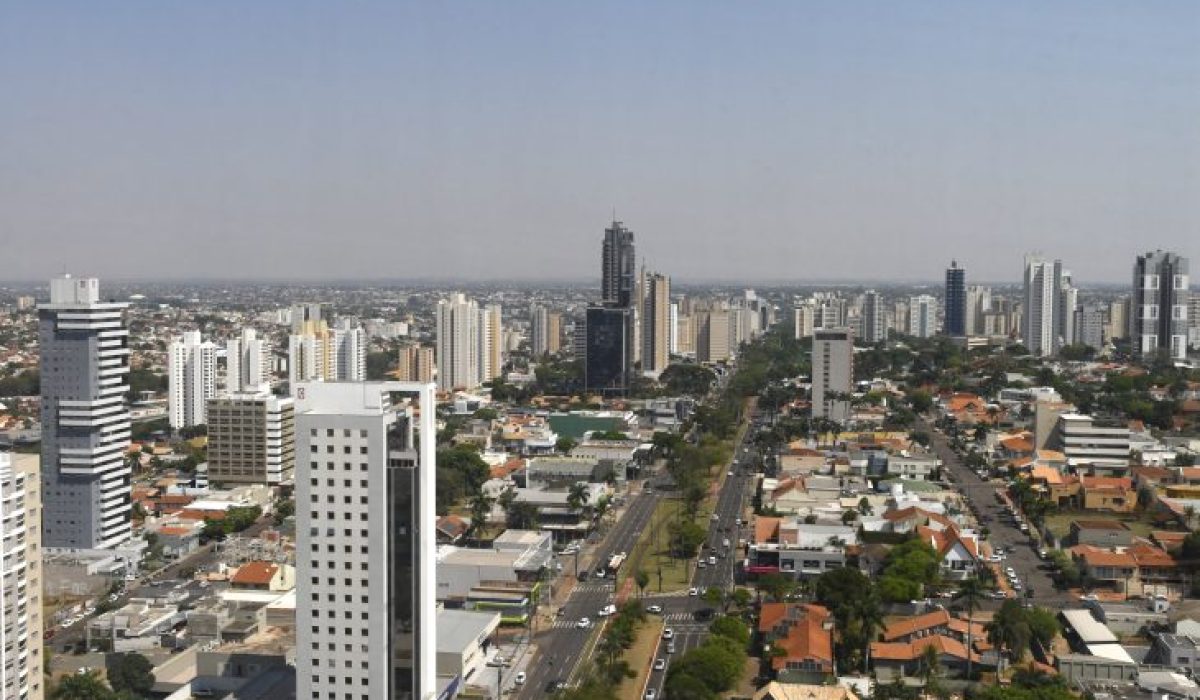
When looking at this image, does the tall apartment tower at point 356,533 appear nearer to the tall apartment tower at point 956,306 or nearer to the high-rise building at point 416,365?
the high-rise building at point 416,365

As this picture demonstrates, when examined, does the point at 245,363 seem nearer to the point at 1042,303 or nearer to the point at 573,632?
the point at 573,632

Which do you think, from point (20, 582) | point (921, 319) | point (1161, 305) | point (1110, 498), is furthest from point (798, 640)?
point (921, 319)

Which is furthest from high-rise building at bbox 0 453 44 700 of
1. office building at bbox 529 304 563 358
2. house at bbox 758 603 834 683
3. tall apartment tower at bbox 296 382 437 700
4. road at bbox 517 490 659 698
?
office building at bbox 529 304 563 358

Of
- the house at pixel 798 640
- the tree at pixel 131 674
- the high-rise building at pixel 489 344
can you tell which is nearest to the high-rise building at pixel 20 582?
the tree at pixel 131 674

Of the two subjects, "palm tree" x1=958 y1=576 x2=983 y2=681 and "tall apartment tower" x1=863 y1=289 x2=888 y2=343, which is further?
"tall apartment tower" x1=863 y1=289 x2=888 y2=343

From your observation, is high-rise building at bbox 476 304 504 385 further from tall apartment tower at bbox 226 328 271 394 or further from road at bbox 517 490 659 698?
road at bbox 517 490 659 698

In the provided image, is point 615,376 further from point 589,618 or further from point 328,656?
point 328,656

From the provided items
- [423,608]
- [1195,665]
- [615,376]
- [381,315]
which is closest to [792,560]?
[1195,665]
